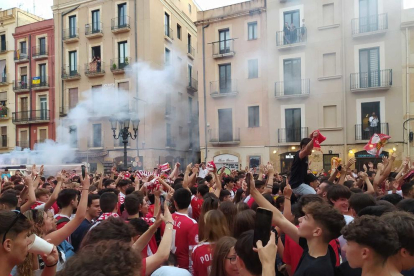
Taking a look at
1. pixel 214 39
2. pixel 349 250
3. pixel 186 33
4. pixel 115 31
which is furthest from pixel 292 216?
pixel 186 33

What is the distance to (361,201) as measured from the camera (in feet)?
13.1

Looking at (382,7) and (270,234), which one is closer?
(270,234)

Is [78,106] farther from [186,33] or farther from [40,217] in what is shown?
[40,217]

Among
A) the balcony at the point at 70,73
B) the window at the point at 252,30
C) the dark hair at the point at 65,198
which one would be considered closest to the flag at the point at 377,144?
the dark hair at the point at 65,198

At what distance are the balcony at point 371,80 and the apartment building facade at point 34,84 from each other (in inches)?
872

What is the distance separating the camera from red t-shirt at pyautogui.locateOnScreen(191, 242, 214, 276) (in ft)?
10.7

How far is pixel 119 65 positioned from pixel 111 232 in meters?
24.4

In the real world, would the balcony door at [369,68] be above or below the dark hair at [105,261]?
above

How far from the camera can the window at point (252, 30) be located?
23.0 m

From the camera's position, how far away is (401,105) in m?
19.3

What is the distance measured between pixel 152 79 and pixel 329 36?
11.9m

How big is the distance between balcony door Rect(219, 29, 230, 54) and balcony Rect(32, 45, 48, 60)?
47.7 feet

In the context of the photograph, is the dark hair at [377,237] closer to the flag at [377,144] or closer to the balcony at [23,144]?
the flag at [377,144]

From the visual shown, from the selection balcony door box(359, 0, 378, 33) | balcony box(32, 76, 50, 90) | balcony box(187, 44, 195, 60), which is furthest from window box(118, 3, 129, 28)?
balcony door box(359, 0, 378, 33)
